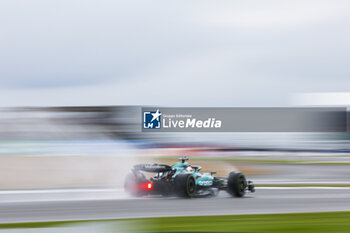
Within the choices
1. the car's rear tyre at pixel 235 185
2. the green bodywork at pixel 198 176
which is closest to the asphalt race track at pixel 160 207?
the car's rear tyre at pixel 235 185

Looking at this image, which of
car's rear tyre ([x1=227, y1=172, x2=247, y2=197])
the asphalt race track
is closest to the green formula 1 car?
car's rear tyre ([x1=227, y1=172, x2=247, y2=197])

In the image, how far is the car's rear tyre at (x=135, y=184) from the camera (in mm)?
12469

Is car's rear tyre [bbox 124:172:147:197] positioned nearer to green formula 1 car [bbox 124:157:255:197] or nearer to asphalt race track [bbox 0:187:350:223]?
green formula 1 car [bbox 124:157:255:197]

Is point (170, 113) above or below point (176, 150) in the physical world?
above

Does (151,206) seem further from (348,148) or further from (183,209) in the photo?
(348,148)

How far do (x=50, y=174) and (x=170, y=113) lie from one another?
26.1 feet

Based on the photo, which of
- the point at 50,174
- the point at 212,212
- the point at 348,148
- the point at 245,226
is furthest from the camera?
the point at 348,148

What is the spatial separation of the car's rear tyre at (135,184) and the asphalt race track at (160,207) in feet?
0.95

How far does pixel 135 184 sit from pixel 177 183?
1.05 meters

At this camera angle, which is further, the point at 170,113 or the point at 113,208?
the point at 170,113

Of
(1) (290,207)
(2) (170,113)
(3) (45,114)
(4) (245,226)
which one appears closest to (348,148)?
(2) (170,113)

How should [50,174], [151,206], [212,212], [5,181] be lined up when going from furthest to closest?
[50,174], [5,181], [151,206], [212,212]

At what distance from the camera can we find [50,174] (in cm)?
2270

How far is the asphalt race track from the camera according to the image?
9.62m
